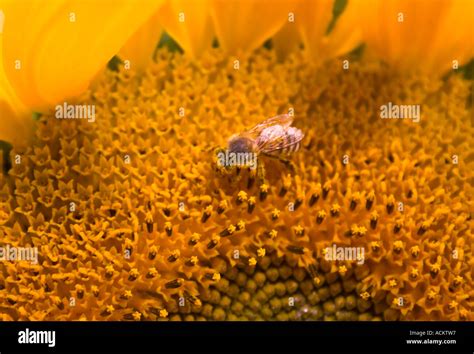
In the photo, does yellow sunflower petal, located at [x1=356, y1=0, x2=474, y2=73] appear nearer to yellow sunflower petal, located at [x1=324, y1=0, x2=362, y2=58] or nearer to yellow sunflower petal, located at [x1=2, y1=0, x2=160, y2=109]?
yellow sunflower petal, located at [x1=324, y1=0, x2=362, y2=58]

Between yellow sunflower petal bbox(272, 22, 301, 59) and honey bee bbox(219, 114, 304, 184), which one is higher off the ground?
yellow sunflower petal bbox(272, 22, 301, 59)

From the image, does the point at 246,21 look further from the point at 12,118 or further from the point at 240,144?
the point at 12,118

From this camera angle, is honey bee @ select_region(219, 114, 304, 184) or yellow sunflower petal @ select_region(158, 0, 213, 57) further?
yellow sunflower petal @ select_region(158, 0, 213, 57)

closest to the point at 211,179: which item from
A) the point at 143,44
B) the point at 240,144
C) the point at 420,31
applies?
the point at 240,144

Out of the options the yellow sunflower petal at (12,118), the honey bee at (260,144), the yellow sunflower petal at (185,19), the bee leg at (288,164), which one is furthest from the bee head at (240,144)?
the yellow sunflower petal at (12,118)

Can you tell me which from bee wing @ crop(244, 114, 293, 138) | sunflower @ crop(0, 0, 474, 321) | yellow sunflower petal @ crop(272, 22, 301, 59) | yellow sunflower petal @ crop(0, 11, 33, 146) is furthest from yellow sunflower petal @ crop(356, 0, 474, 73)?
yellow sunflower petal @ crop(0, 11, 33, 146)

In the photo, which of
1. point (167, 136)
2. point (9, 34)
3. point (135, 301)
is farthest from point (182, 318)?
point (9, 34)
